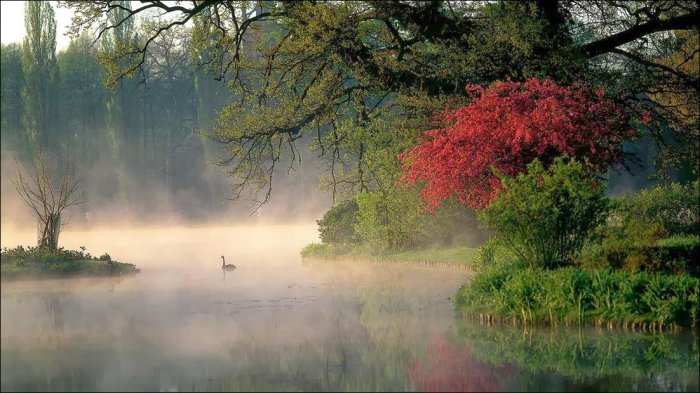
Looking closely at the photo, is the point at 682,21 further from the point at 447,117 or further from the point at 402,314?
the point at 402,314

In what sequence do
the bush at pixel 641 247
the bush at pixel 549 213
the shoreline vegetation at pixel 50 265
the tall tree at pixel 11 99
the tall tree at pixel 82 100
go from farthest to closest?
1. the tall tree at pixel 82 100
2. the tall tree at pixel 11 99
3. the shoreline vegetation at pixel 50 265
4. the bush at pixel 549 213
5. the bush at pixel 641 247

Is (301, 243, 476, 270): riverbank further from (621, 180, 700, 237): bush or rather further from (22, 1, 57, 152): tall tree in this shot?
(22, 1, 57, 152): tall tree

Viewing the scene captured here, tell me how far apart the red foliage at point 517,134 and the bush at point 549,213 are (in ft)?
10.9

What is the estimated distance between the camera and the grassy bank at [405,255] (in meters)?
31.6

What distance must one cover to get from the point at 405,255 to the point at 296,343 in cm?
1822

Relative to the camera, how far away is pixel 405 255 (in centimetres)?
3491

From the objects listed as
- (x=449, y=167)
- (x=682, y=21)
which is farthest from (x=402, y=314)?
(x=682, y=21)

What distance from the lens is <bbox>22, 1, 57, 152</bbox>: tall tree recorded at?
64.6 metres

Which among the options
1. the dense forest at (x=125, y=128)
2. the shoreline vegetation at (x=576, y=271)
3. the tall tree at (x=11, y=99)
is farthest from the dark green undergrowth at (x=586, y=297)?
the tall tree at (x=11, y=99)

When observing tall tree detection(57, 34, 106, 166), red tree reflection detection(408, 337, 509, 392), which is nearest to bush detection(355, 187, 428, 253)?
red tree reflection detection(408, 337, 509, 392)

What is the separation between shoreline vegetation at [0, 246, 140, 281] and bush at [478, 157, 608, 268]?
14.6 metres

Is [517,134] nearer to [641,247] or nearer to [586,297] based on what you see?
[641,247]

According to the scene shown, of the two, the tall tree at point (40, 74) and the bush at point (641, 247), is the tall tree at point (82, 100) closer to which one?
the tall tree at point (40, 74)

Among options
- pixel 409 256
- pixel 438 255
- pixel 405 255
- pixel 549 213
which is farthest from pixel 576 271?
pixel 405 255
